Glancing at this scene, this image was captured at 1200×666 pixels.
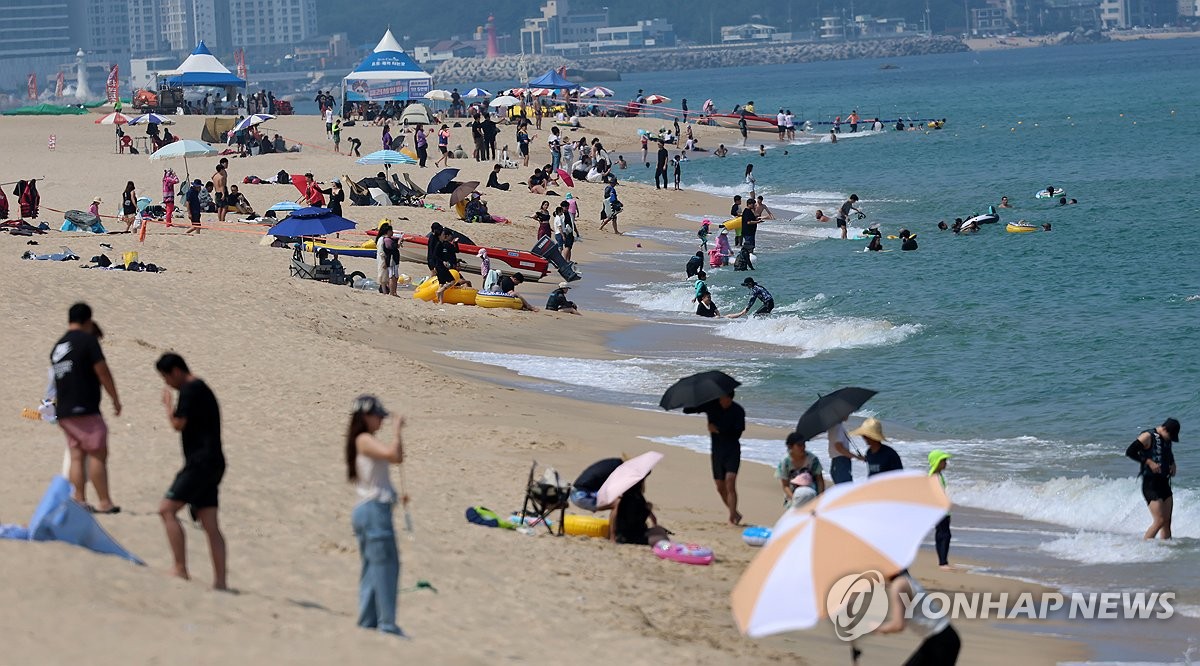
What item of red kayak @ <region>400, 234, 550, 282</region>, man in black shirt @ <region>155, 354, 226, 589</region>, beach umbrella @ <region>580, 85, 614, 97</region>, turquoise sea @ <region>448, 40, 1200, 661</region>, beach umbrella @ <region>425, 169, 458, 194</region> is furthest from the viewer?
beach umbrella @ <region>580, 85, 614, 97</region>

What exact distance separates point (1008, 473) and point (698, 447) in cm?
311

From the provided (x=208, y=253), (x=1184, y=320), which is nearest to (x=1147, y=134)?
(x=1184, y=320)

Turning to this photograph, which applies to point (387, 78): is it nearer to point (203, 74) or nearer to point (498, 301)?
point (203, 74)

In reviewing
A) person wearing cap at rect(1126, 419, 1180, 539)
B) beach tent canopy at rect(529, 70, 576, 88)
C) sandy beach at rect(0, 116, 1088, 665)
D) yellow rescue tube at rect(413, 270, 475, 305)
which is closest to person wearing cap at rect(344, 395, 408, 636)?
sandy beach at rect(0, 116, 1088, 665)

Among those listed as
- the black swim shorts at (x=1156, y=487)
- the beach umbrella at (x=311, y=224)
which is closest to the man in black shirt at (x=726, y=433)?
the black swim shorts at (x=1156, y=487)

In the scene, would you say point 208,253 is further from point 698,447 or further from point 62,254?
point 698,447

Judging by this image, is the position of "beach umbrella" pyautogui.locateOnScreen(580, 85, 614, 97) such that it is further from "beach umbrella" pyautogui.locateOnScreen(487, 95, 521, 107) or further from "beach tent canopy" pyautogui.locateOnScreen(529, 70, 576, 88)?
"beach umbrella" pyautogui.locateOnScreen(487, 95, 521, 107)

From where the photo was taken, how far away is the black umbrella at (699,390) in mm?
12562

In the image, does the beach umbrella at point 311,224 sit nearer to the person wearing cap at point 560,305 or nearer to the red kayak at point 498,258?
the red kayak at point 498,258

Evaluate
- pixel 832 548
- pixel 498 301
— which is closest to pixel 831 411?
pixel 832 548

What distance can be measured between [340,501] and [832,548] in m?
5.86

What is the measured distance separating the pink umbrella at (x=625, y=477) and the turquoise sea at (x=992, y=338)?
2.87 m

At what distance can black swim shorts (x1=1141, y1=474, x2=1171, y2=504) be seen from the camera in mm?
12633

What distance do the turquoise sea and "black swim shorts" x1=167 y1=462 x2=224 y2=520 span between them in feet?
19.4
